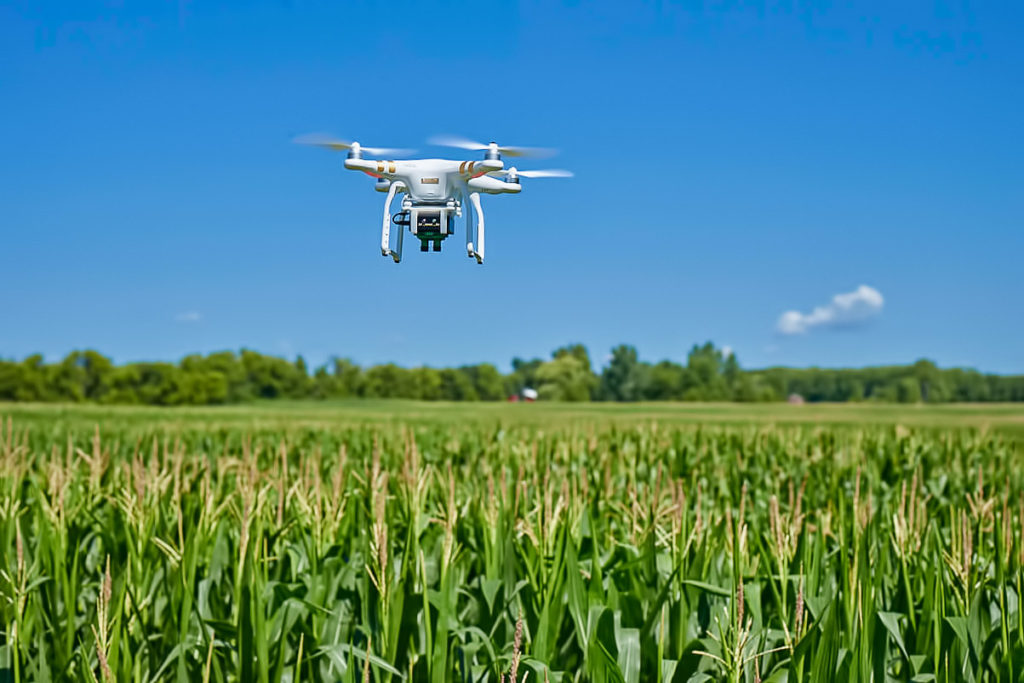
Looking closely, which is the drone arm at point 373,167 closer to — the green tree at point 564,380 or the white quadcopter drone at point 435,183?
the white quadcopter drone at point 435,183

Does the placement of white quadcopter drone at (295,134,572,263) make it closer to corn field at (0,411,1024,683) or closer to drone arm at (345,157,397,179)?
drone arm at (345,157,397,179)

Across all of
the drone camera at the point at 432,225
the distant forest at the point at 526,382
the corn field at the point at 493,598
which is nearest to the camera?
the drone camera at the point at 432,225

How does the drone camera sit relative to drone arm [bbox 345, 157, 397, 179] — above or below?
below

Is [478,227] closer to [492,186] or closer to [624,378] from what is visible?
[492,186]

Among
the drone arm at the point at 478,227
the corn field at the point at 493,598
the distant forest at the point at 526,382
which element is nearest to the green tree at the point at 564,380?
the distant forest at the point at 526,382

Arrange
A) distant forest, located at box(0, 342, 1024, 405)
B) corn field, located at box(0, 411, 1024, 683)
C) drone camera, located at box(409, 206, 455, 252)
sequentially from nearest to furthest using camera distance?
drone camera, located at box(409, 206, 455, 252)
corn field, located at box(0, 411, 1024, 683)
distant forest, located at box(0, 342, 1024, 405)

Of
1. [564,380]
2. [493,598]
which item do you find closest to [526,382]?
[564,380]

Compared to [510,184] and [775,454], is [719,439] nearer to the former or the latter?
[775,454]

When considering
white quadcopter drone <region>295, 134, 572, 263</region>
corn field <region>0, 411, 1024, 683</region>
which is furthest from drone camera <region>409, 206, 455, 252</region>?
corn field <region>0, 411, 1024, 683</region>
